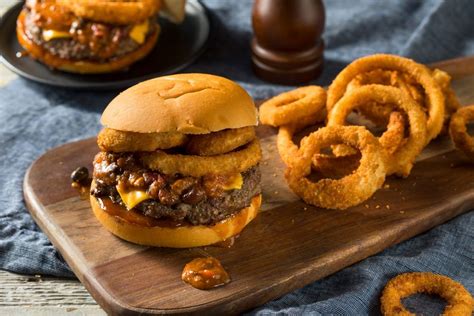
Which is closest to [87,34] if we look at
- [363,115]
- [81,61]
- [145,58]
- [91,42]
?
[91,42]

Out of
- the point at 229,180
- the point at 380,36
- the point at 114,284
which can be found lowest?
the point at 380,36

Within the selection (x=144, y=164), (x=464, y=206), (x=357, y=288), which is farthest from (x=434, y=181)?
(x=144, y=164)

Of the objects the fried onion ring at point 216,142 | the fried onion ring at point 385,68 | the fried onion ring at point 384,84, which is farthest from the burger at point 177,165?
the fried onion ring at point 384,84

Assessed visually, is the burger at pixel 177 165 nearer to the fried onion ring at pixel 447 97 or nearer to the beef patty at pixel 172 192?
the beef patty at pixel 172 192

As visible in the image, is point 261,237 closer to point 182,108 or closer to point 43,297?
point 182,108

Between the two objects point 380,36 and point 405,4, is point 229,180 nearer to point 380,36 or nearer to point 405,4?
point 380,36

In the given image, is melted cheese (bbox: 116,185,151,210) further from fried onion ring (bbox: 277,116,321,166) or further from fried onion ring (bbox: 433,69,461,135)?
fried onion ring (bbox: 433,69,461,135)
